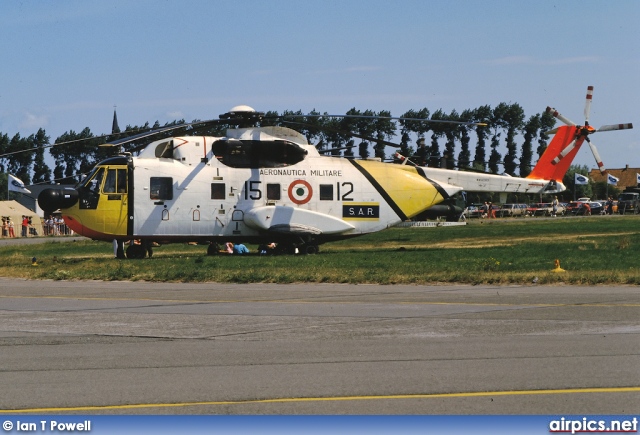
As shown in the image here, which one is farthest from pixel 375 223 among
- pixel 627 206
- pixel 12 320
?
pixel 627 206

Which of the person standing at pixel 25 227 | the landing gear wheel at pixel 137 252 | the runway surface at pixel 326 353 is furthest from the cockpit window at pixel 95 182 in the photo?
the person standing at pixel 25 227

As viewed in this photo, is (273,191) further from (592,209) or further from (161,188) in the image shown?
(592,209)

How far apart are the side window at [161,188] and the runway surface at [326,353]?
11026 millimetres

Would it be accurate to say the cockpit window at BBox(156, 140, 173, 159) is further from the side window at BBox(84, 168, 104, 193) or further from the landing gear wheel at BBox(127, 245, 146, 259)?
the landing gear wheel at BBox(127, 245, 146, 259)

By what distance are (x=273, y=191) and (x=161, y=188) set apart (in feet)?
12.5

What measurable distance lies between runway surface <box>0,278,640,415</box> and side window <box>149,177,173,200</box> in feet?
36.2

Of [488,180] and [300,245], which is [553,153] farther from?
[300,245]

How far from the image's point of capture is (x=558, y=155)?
112 feet

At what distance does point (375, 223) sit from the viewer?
31.4 metres

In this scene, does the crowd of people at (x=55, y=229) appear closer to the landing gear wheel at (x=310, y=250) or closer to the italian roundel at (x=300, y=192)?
the landing gear wheel at (x=310, y=250)

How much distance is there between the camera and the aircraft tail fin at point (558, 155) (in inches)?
1342

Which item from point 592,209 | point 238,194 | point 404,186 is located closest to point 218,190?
point 238,194

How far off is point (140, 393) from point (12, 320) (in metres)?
6.69

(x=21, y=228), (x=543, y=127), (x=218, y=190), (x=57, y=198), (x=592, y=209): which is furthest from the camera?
(x=543, y=127)
